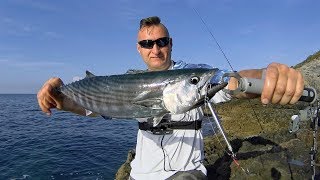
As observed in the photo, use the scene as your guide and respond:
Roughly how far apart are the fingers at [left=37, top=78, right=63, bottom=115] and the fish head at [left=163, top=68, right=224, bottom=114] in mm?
2421

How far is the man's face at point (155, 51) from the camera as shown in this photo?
636 cm

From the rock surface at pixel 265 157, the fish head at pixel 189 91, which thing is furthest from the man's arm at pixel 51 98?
the rock surface at pixel 265 157

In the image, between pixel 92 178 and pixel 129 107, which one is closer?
pixel 129 107

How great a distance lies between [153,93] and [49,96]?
91.6 inches

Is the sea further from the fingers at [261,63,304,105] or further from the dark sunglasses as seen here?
the fingers at [261,63,304,105]

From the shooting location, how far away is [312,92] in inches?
144

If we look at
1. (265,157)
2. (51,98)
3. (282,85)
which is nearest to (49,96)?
(51,98)

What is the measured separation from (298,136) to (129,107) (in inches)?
423

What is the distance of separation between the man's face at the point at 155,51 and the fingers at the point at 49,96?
165 centimetres

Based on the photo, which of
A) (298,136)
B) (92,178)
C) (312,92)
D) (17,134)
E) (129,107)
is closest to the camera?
(312,92)

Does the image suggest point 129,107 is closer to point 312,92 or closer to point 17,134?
point 312,92

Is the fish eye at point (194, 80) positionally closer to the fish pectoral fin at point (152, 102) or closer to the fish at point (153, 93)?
the fish at point (153, 93)

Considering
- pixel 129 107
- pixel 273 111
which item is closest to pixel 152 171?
pixel 129 107

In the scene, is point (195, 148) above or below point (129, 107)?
below
